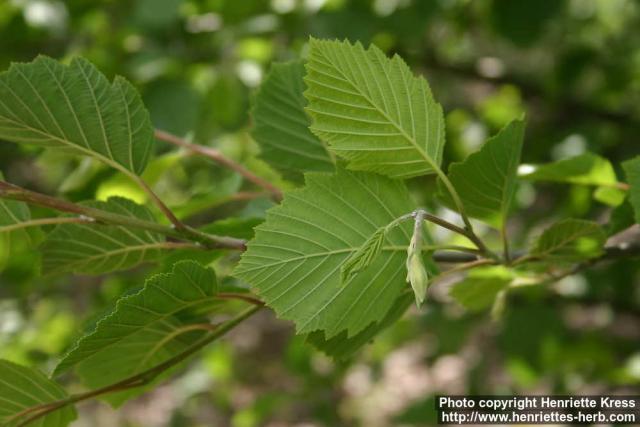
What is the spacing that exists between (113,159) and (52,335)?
145 centimetres

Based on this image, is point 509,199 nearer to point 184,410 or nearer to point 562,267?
point 562,267

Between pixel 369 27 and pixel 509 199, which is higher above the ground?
pixel 369 27

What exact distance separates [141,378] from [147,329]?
0.18ft

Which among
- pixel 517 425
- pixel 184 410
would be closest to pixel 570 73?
pixel 517 425

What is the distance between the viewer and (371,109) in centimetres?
71

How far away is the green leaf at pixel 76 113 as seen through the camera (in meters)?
0.72

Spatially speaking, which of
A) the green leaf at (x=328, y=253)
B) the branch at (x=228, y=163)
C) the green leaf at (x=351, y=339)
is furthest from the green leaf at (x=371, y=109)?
the branch at (x=228, y=163)

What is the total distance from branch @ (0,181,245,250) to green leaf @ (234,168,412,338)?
99 millimetres

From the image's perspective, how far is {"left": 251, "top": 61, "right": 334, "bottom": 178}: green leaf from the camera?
0.96 metres

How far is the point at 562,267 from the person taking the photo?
2.93 feet

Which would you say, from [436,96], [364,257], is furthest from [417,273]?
[436,96]

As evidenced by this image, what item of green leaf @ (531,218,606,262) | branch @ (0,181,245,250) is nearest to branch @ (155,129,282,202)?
branch @ (0,181,245,250)

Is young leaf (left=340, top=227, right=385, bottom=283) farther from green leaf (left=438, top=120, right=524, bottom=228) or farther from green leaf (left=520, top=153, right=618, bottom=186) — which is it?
green leaf (left=520, top=153, right=618, bottom=186)

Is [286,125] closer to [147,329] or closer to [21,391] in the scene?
[147,329]
